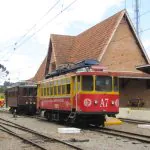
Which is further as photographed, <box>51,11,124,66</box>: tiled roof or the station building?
<box>51,11,124,66</box>: tiled roof

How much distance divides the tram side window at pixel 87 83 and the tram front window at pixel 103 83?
25 cm

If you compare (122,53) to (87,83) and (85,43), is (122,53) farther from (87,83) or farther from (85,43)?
(87,83)

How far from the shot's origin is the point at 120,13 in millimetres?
43406

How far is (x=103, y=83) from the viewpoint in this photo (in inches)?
907

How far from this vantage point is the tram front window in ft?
74.9

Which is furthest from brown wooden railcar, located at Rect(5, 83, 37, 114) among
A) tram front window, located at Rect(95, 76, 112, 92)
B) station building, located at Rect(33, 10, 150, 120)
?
tram front window, located at Rect(95, 76, 112, 92)

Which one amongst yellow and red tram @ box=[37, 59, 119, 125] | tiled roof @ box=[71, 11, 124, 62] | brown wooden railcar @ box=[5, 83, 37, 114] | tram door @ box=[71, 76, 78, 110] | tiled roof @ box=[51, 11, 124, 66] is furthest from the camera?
tiled roof @ box=[51, 11, 124, 66]

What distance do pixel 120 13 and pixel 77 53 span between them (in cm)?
679

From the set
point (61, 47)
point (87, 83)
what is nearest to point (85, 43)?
point (61, 47)

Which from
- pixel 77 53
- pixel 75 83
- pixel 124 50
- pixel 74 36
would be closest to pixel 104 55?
pixel 124 50

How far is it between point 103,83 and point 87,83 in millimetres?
850

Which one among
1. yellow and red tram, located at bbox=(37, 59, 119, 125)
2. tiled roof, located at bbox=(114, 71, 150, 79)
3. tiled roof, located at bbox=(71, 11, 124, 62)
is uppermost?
tiled roof, located at bbox=(71, 11, 124, 62)

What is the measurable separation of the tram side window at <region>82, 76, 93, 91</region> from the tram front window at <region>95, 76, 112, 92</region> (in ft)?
0.83

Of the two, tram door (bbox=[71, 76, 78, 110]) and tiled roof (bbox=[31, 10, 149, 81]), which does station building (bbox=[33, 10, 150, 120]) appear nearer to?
tiled roof (bbox=[31, 10, 149, 81])
